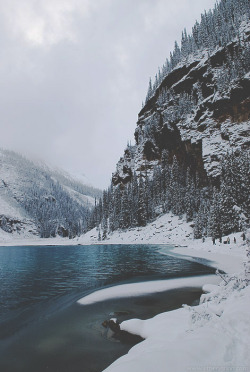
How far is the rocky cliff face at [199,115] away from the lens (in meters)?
75.9

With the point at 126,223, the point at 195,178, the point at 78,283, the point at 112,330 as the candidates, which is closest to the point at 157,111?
the point at 195,178

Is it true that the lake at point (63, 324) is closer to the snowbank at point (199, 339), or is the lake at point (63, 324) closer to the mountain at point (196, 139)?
the snowbank at point (199, 339)

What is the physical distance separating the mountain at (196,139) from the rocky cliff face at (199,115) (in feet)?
1.10

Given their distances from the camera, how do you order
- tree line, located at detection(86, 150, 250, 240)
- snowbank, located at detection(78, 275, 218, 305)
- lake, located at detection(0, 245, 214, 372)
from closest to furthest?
lake, located at detection(0, 245, 214, 372), snowbank, located at detection(78, 275, 218, 305), tree line, located at detection(86, 150, 250, 240)

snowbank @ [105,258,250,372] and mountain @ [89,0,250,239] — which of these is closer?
snowbank @ [105,258,250,372]

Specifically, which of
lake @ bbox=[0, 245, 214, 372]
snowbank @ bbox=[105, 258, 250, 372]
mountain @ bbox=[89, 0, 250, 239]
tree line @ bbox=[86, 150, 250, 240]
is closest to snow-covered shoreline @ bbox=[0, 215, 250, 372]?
snowbank @ bbox=[105, 258, 250, 372]

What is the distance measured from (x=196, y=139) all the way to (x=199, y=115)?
12110 millimetres

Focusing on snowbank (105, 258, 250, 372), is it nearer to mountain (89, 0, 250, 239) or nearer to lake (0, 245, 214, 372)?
lake (0, 245, 214, 372)

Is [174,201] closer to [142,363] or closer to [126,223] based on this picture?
[126,223]

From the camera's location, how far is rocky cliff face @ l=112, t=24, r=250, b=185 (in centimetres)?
7588

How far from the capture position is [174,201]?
3465 inches

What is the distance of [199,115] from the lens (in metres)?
90.7

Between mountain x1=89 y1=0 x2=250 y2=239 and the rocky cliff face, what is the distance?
0.34 meters

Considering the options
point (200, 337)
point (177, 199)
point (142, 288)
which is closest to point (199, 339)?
point (200, 337)
